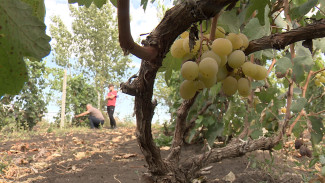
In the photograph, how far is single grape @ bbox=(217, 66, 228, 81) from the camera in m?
0.93

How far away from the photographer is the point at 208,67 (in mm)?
810

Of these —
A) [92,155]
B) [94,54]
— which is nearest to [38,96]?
[92,155]

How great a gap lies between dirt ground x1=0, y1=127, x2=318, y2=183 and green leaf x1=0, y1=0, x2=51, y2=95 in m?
1.63

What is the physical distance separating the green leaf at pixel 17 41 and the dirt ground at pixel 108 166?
5.35 ft

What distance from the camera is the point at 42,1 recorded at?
845 mm

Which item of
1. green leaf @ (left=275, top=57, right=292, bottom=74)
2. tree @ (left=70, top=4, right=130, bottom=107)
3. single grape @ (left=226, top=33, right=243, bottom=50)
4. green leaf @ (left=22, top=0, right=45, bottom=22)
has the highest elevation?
tree @ (left=70, top=4, right=130, bottom=107)

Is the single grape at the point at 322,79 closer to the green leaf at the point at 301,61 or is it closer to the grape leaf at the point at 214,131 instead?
the grape leaf at the point at 214,131

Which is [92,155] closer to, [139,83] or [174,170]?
[174,170]

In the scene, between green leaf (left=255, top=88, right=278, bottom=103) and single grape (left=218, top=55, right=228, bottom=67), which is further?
green leaf (left=255, top=88, right=278, bottom=103)

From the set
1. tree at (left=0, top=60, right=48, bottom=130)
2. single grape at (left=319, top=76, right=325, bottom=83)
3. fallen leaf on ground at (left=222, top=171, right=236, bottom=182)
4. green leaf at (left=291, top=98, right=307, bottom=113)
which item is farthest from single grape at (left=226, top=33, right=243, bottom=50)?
tree at (left=0, top=60, right=48, bottom=130)

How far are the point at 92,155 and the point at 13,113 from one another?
489cm

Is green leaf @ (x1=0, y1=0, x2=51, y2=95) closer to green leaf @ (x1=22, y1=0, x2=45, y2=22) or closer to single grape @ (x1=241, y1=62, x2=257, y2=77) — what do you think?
green leaf @ (x1=22, y1=0, x2=45, y2=22)

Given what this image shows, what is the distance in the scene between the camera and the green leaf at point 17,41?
0.55m

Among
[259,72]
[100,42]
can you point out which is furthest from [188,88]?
[100,42]
